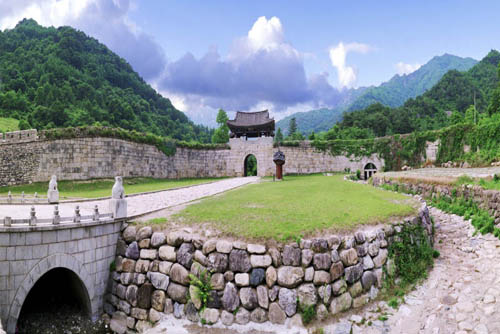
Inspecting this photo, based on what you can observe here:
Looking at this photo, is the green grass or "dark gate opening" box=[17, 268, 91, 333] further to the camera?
the green grass

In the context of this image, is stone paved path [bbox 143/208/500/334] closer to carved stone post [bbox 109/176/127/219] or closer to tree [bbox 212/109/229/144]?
carved stone post [bbox 109/176/127/219]

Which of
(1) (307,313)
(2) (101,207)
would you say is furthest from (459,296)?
(2) (101,207)

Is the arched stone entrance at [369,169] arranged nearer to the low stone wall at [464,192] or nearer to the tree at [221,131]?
the low stone wall at [464,192]

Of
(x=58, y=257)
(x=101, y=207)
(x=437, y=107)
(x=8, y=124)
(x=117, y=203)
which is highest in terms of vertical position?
(x=437, y=107)

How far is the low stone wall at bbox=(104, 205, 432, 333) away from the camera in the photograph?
6496 millimetres

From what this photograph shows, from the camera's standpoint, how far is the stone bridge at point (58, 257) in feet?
21.0

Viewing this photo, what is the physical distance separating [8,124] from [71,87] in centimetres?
1847

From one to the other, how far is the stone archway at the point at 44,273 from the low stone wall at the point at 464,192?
512 inches

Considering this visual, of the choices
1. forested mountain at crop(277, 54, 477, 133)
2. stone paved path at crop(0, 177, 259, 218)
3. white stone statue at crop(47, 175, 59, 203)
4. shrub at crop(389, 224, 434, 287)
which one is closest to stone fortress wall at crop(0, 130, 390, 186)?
stone paved path at crop(0, 177, 259, 218)

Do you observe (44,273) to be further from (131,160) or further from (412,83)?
(412,83)

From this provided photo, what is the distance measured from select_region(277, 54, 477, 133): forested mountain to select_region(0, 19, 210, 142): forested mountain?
103 meters

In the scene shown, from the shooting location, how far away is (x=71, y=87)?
53.2 meters

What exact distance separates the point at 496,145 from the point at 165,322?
28.7 metres

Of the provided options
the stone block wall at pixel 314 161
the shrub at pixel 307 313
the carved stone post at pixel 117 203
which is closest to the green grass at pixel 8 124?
the stone block wall at pixel 314 161
